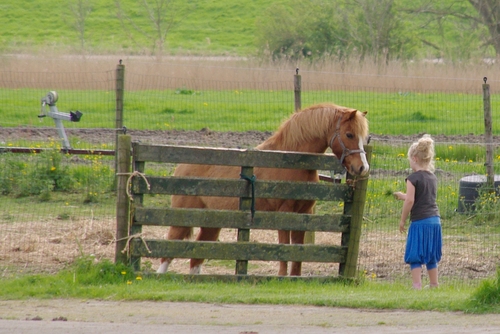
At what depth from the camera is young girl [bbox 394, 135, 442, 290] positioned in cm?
757

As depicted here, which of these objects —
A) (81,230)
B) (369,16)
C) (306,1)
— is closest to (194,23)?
(306,1)

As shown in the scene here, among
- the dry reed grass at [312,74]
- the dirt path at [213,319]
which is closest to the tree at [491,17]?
the dry reed grass at [312,74]

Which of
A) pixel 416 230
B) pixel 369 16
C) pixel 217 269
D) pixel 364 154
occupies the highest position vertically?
pixel 369 16

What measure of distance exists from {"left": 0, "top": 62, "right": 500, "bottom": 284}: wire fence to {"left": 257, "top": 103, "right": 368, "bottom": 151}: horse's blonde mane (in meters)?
1.64

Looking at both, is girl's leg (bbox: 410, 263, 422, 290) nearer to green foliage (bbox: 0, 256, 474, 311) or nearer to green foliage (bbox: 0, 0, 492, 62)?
green foliage (bbox: 0, 256, 474, 311)

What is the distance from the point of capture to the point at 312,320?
5.97 metres

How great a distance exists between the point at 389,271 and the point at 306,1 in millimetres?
33686

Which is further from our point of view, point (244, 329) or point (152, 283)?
point (152, 283)

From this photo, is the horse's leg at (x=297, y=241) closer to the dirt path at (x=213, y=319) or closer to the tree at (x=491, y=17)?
the dirt path at (x=213, y=319)

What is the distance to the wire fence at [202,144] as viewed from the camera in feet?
31.0

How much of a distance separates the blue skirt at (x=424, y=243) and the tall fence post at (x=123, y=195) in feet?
9.21

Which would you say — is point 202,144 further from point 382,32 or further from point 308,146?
point 382,32

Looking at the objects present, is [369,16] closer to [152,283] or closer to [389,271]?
[389,271]

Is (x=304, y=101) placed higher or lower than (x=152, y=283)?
higher
